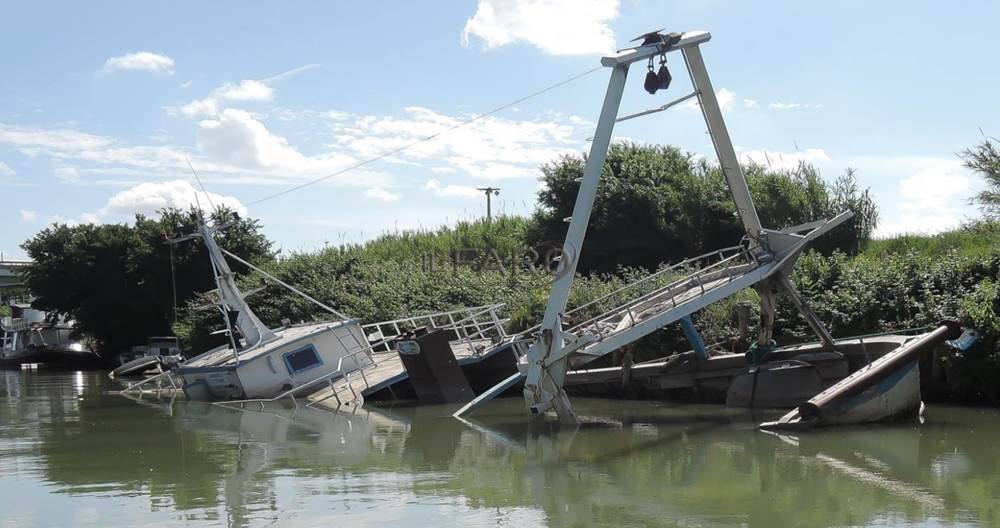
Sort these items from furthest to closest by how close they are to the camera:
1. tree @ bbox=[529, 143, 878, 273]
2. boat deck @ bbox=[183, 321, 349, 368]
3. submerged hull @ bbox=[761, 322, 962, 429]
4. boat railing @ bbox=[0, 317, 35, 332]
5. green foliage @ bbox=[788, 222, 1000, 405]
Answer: boat railing @ bbox=[0, 317, 35, 332] → tree @ bbox=[529, 143, 878, 273] → boat deck @ bbox=[183, 321, 349, 368] → green foliage @ bbox=[788, 222, 1000, 405] → submerged hull @ bbox=[761, 322, 962, 429]

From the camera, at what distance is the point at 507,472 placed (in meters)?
16.0

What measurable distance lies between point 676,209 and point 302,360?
18.8 m

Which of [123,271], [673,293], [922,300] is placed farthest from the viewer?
[123,271]

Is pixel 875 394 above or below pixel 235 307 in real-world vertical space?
below

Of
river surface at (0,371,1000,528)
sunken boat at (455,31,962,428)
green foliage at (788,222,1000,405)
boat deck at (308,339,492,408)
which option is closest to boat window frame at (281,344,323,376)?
boat deck at (308,339,492,408)

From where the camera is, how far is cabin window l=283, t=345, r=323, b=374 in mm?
30453

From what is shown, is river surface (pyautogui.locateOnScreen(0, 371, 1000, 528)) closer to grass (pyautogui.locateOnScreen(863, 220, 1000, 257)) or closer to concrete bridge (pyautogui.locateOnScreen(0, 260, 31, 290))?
grass (pyautogui.locateOnScreen(863, 220, 1000, 257))

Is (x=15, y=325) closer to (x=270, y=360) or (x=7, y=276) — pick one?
(x=7, y=276)

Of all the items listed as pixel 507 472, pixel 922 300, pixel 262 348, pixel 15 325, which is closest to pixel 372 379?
pixel 262 348

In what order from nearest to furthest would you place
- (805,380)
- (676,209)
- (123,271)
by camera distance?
(805,380), (676,209), (123,271)

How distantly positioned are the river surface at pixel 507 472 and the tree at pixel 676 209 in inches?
740

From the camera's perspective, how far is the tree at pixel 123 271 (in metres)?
55.4

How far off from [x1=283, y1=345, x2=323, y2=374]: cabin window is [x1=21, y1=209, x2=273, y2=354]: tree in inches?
988

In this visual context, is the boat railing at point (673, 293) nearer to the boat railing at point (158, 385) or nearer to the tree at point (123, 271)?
the boat railing at point (158, 385)
